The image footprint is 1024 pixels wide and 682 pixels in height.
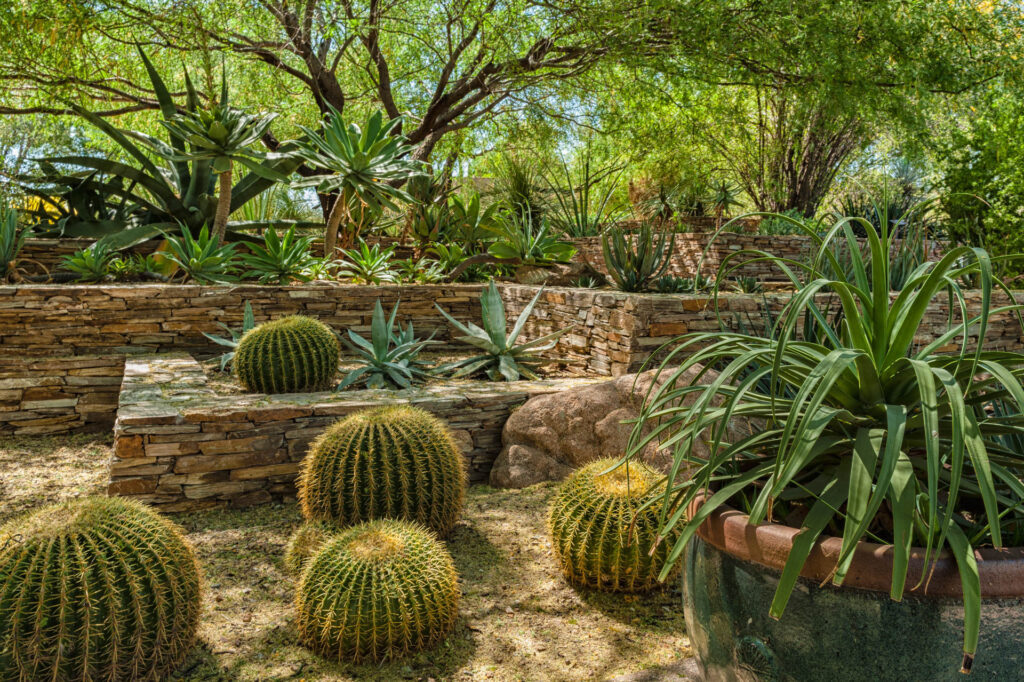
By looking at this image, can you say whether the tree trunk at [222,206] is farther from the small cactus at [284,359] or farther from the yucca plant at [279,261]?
the small cactus at [284,359]

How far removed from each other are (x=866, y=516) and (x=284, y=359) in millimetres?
3951

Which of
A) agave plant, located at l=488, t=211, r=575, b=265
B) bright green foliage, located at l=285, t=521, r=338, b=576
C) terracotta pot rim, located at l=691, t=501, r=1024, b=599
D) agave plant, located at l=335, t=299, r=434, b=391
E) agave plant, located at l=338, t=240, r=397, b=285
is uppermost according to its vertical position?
agave plant, located at l=488, t=211, r=575, b=265

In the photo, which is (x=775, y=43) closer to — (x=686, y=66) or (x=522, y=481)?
(x=686, y=66)

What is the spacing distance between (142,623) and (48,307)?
4432mm

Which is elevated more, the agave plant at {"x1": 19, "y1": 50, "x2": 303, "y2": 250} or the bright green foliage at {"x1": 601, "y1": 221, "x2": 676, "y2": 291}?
the agave plant at {"x1": 19, "y1": 50, "x2": 303, "y2": 250}

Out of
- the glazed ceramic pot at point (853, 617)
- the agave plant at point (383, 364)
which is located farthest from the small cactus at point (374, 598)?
the agave plant at point (383, 364)

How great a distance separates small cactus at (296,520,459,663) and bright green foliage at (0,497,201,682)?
41cm

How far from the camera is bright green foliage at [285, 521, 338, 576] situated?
2.96m

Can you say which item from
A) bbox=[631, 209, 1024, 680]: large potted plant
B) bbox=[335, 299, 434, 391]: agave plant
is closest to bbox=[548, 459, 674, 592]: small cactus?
bbox=[631, 209, 1024, 680]: large potted plant

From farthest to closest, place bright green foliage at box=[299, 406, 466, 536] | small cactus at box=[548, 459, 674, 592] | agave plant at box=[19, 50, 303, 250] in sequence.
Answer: agave plant at box=[19, 50, 303, 250] < bright green foliage at box=[299, 406, 466, 536] < small cactus at box=[548, 459, 674, 592]

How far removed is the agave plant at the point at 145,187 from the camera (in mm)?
7699

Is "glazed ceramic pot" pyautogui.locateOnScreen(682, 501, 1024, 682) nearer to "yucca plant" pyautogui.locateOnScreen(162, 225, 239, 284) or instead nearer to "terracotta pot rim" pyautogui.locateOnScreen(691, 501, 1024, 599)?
"terracotta pot rim" pyautogui.locateOnScreen(691, 501, 1024, 599)

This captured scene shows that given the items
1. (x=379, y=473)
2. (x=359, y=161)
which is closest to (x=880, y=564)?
(x=379, y=473)

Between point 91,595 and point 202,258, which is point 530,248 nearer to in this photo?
point 202,258
